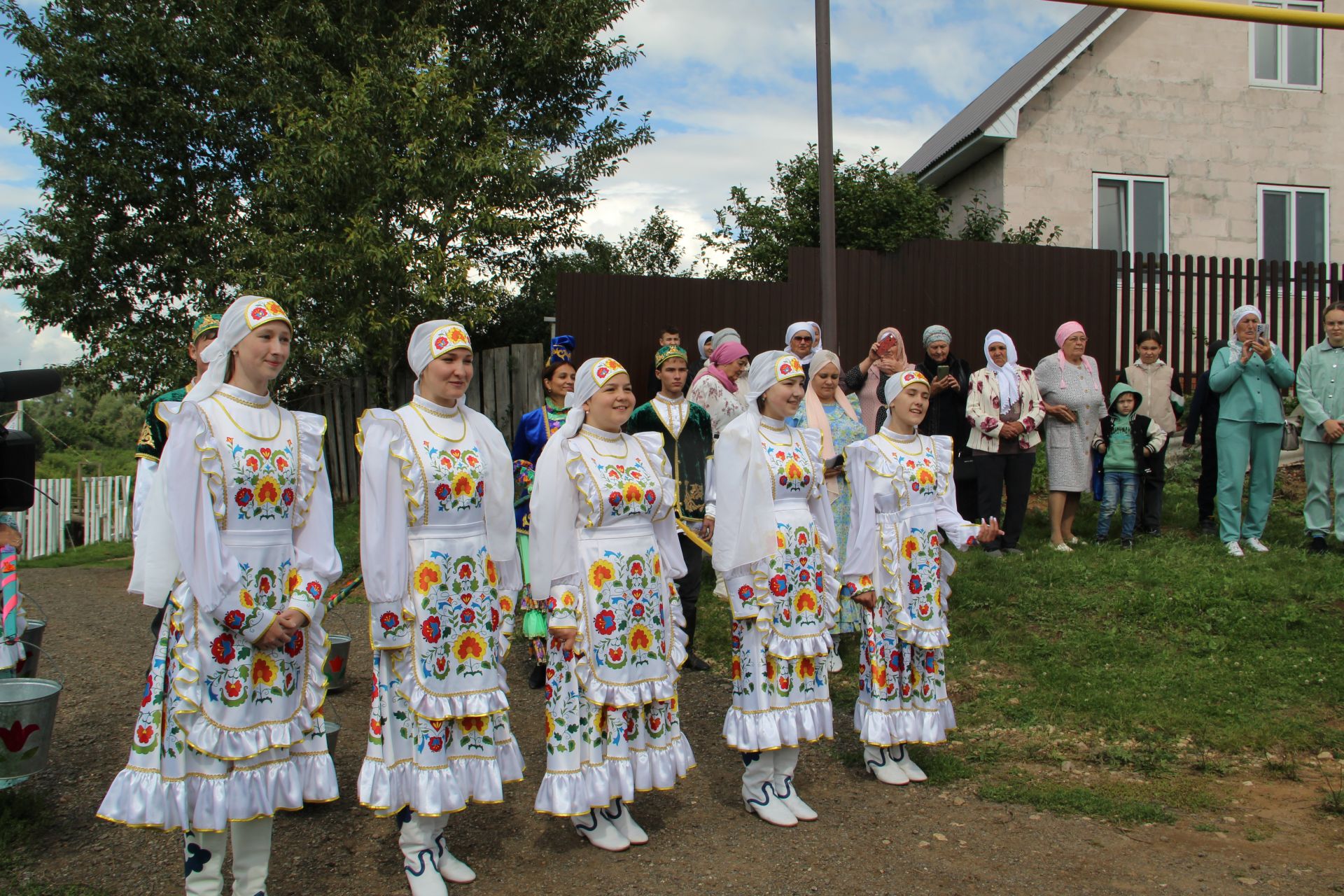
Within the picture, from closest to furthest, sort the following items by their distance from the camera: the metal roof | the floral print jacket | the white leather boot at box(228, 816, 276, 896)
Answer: the white leather boot at box(228, 816, 276, 896)
the floral print jacket
the metal roof

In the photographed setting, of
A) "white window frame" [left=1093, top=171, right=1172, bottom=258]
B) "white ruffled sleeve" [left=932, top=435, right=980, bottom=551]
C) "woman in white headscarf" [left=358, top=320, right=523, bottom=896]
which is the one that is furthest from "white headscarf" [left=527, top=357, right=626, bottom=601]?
"white window frame" [left=1093, top=171, right=1172, bottom=258]

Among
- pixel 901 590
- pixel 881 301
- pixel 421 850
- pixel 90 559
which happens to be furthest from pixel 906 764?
pixel 90 559

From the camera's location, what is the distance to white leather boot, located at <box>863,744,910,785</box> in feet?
17.7

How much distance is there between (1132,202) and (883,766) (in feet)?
47.5

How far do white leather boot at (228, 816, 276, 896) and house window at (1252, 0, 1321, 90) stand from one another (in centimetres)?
1907

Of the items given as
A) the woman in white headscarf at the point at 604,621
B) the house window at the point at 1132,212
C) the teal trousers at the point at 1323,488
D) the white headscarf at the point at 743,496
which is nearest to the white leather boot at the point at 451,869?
the woman in white headscarf at the point at 604,621

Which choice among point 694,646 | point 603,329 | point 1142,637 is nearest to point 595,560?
point 694,646

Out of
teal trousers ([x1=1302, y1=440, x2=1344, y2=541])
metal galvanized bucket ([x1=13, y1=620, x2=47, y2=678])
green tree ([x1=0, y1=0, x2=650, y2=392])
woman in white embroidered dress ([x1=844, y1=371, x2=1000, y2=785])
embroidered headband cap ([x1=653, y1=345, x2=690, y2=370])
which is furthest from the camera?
green tree ([x1=0, y1=0, x2=650, y2=392])

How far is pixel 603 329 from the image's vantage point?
10.8 metres

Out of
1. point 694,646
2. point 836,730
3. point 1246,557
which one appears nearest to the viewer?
point 836,730

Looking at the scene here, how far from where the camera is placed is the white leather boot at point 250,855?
3834mm

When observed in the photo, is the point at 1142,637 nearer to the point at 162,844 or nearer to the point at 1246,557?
the point at 1246,557

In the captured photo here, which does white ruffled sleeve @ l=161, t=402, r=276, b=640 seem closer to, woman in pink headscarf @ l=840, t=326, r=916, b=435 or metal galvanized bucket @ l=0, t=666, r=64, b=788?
metal galvanized bucket @ l=0, t=666, r=64, b=788

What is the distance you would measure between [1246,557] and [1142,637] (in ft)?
6.85
